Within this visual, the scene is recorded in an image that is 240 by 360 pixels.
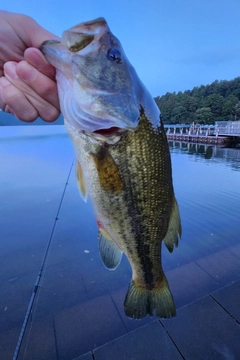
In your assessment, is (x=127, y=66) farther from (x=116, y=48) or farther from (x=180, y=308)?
(x=180, y=308)

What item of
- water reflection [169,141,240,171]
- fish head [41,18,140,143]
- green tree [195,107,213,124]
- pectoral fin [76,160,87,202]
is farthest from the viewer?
green tree [195,107,213,124]

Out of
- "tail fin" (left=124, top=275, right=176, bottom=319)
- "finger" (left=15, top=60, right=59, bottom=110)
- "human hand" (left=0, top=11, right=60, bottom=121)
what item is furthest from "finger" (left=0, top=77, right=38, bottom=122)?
"tail fin" (left=124, top=275, right=176, bottom=319)

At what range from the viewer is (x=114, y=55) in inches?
51.2

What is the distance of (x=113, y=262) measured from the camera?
1.64 m

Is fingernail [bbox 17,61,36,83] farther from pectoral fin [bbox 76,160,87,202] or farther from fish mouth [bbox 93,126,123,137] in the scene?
pectoral fin [bbox 76,160,87,202]

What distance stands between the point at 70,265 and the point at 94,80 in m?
4.52

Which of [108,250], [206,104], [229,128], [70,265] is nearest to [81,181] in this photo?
[108,250]

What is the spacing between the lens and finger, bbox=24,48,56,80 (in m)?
Result: 1.21

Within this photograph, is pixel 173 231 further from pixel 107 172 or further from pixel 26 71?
pixel 26 71

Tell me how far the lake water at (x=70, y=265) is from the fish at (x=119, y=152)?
1821mm

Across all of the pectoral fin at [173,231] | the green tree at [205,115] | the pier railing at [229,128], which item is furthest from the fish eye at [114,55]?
the green tree at [205,115]

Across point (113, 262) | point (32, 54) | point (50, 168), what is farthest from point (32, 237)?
point (50, 168)

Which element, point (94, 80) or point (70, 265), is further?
point (70, 265)

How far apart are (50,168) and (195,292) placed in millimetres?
14497
